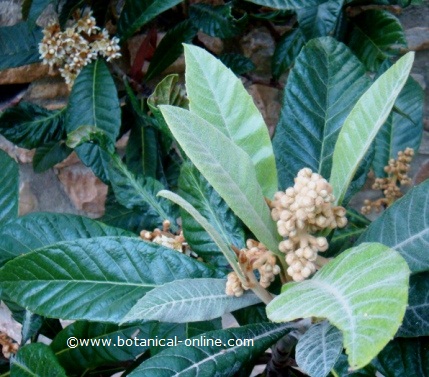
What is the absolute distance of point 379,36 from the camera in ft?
3.75

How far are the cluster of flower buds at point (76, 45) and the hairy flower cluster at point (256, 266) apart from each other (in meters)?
0.65

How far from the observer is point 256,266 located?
571 millimetres

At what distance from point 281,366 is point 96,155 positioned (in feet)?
1.72

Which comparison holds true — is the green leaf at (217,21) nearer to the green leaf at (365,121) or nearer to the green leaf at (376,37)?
the green leaf at (376,37)

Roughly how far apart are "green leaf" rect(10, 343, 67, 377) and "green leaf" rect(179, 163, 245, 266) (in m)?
0.22

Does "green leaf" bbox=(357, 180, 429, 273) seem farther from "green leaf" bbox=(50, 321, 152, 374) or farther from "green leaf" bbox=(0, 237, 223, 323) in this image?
"green leaf" bbox=(50, 321, 152, 374)

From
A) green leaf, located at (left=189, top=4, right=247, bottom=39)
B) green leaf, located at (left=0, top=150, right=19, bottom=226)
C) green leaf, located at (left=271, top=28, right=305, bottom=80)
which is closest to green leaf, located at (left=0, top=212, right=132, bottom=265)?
green leaf, located at (left=0, top=150, right=19, bottom=226)

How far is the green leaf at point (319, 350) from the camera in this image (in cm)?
50

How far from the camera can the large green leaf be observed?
1117 mm

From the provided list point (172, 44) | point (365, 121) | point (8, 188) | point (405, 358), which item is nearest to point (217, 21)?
point (172, 44)

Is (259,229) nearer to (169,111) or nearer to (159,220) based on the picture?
(169,111)

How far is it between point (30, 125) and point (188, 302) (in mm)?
709

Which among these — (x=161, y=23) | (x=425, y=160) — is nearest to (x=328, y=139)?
(x=161, y=23)

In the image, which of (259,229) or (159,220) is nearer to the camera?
(259,229)
